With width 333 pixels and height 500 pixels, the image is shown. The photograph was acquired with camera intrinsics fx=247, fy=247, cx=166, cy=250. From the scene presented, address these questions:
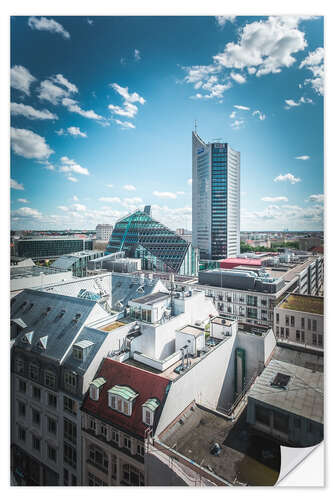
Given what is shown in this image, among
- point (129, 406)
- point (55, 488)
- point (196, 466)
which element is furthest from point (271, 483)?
point (55, 488)

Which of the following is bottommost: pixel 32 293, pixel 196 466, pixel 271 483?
pixel 271 483

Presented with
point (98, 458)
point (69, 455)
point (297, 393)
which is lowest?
point (69, 455)

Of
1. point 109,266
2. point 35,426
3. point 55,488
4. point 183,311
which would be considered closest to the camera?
point 55,488

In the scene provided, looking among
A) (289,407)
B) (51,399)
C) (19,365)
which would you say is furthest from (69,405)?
(289,407)

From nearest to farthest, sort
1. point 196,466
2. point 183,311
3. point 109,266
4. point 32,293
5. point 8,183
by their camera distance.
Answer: point 196,466
point 8,183
point 32,293
point 183,311
point 109,266

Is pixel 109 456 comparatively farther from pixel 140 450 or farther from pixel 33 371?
pixel 33 371

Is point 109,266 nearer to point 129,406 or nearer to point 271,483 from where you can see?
point 129,406
